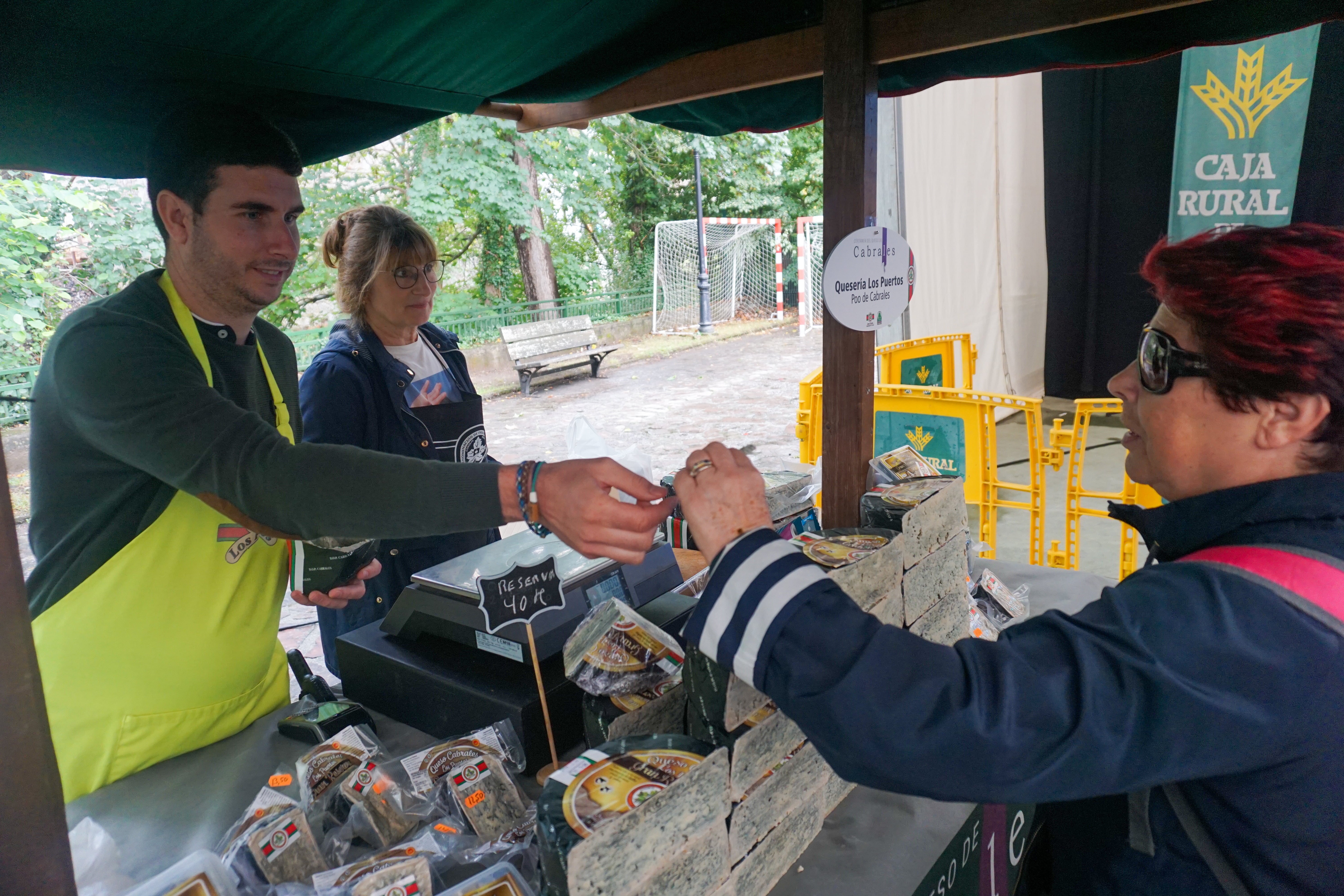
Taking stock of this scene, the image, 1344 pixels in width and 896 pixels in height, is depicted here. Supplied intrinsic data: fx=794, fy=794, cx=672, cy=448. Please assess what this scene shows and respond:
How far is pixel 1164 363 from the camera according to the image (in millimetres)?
1080

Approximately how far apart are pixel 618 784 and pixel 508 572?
508mm

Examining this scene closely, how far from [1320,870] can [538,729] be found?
3.53ft

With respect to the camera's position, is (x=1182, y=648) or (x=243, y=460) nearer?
(x=1182, y=648)

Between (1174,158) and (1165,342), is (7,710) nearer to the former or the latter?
(1165,342)

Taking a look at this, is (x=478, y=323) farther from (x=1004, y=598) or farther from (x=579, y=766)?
(x=579, y=766)

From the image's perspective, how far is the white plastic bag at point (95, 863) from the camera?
1.10m

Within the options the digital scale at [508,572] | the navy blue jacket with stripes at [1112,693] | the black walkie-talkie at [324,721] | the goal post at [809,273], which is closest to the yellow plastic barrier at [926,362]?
the digital scale at [508,572]

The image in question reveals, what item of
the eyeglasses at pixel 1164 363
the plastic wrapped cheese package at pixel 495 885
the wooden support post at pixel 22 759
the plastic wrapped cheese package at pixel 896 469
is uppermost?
the eyeglasses at pixel 1164 363

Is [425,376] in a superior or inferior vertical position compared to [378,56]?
inferior

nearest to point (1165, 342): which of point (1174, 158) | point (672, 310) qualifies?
point (1174, 158)

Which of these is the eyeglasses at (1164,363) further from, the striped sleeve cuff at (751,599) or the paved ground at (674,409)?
the paved ground at (674,409)

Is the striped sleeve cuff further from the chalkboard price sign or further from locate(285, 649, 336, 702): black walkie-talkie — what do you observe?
locate(285, 649, 336, 702): black walkie-talkie

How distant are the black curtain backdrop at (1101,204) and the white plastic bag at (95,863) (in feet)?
23.4

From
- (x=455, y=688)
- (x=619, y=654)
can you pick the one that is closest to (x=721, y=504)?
(x=619, y=654)
